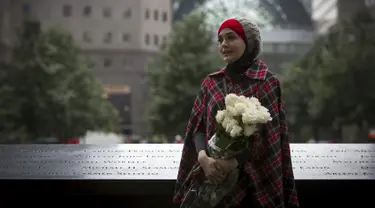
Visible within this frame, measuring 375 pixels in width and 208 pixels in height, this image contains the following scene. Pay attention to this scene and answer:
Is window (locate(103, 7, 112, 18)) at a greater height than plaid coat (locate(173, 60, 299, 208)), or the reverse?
window (locate(103, 7, 112, 18))

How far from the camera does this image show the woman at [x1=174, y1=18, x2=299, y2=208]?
13.0 feet

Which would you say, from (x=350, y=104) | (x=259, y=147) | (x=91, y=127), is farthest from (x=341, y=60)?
(x=259, y=147)

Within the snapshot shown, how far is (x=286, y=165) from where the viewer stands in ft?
13.5

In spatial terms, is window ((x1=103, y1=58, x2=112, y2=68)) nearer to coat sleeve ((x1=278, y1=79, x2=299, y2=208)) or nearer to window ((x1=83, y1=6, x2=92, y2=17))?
window ((x1=83, y1=6, x2=92, y2=17))

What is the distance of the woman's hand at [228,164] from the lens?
3.80 m

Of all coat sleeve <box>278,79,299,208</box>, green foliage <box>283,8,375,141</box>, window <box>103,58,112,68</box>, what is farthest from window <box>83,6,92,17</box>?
coat sleeve <box>278,79,299,208</box>

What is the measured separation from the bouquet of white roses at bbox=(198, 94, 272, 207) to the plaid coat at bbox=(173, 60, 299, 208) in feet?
0.41

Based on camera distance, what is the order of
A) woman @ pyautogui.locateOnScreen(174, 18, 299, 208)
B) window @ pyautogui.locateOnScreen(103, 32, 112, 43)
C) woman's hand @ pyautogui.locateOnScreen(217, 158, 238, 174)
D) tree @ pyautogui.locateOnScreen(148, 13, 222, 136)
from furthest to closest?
window @ pyautogui.locateOnScreen(103, 32, 112, 43) < tree @ pyautogui.locateOnScreen(148, 13, 222, 136) < woman @ pyautogui.locateOnScreen(174, 18, 299, 208) < woman's hand @ pyautogui.locateOnScreen(217, 158, 238, 174)

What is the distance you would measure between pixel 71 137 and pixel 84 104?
2869 mm

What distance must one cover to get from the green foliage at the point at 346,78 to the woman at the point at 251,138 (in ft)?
104

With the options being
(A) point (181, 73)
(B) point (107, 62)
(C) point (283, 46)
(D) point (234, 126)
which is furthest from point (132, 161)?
(B) point (107, 62)

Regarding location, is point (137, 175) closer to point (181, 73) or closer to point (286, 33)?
point (181, 73)

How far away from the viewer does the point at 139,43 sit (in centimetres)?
6894

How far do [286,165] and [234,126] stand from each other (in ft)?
2.04
